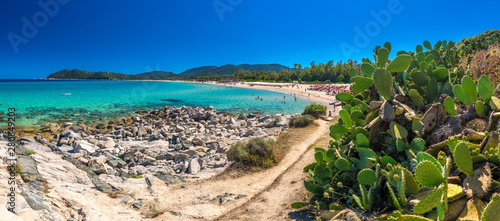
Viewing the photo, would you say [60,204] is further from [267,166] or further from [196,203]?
[267,166]

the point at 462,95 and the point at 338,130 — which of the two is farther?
the point at 338,130

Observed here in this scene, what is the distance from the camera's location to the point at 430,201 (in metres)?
2.12

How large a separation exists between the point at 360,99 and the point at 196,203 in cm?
475

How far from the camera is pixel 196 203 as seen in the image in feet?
20.3

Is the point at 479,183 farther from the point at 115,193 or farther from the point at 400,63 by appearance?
the point at 115,193

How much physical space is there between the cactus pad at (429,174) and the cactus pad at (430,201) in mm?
139

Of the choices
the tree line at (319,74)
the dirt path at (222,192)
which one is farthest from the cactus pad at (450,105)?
the tree line at (319,74)

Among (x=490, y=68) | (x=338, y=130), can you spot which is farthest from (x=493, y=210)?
(x=490, y=68)

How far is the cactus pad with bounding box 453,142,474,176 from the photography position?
7.17 feet

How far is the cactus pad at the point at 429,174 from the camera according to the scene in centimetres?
216

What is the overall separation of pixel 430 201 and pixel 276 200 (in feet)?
13.4

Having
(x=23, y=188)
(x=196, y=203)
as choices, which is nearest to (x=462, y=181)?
(x=196, y=203)

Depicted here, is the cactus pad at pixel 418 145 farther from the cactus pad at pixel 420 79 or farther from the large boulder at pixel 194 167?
the large boulder at pixel 194 167

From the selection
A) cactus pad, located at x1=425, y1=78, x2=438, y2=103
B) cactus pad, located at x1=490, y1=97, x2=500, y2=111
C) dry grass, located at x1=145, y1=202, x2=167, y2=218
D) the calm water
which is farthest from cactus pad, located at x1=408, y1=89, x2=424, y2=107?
the calm water
